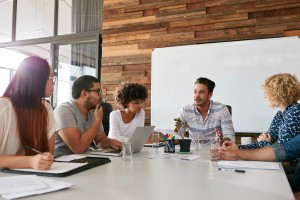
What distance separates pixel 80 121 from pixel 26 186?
1037 millimetres

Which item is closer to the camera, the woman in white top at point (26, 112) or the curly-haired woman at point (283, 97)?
the woman in white top at point (26, 112)

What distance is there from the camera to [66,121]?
67.1 inches

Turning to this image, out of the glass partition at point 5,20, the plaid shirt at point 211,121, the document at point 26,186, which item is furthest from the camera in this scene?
the glass partition at point 5,20

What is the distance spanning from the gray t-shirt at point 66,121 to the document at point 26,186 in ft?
2.42

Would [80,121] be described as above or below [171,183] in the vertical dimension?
above

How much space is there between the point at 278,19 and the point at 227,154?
2557mm

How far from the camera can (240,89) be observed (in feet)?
11.3

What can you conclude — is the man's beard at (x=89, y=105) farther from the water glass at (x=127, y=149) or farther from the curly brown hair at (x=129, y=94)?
the curly brown hair at (x=129, y=94)

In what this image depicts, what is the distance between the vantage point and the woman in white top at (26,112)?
1270mm

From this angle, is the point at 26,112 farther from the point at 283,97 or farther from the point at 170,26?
the point at 170,26

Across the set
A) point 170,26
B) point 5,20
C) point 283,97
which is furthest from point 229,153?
point 5,20

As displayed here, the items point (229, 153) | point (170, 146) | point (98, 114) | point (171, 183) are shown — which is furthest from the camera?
point (98, 114)

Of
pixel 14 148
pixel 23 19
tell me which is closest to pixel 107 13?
pixel 23 19

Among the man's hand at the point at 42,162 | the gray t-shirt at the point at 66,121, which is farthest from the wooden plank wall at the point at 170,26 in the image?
the man's hand at the point at 42,162
